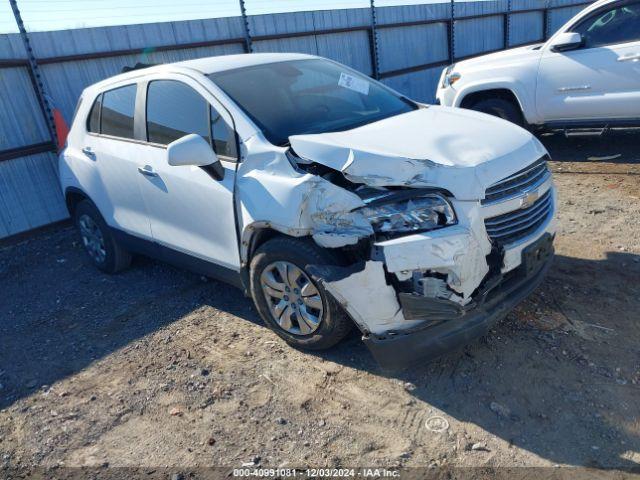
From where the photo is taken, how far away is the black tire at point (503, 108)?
7.21 metres

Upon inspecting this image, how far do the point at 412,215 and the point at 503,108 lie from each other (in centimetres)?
521

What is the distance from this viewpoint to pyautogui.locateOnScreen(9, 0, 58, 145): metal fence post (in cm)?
627

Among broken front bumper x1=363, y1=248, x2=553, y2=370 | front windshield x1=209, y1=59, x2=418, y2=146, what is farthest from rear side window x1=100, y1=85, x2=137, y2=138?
broken front bumper x1=363, y1=248, x2=553, y2=370

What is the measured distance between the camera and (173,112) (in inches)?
152

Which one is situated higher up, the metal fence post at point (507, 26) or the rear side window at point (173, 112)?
the rear side window at point (173, 112)

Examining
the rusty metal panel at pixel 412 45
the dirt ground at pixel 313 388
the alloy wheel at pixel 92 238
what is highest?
the rusty metal panel at pixel 412 45

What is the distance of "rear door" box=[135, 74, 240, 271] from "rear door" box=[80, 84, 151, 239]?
18cm

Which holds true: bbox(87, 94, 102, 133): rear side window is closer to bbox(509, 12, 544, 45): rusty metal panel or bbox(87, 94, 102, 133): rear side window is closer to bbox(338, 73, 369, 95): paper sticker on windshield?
bbox(338, 73, 369, 95): paper sticker on windshield

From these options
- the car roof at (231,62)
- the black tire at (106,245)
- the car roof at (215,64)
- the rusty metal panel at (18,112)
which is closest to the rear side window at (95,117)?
the car roof at (215,64)

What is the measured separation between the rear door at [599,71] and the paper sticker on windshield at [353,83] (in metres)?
3.55

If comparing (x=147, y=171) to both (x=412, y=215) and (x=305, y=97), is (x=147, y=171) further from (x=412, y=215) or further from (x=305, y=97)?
(x=412, y=215)

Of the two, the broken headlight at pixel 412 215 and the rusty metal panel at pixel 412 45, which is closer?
the broken headlight at pixel 412 215

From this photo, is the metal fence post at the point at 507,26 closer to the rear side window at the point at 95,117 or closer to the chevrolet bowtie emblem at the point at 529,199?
the rear side window at the point at 95,117

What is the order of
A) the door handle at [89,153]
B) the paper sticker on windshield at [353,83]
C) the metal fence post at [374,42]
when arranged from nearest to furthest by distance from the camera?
the paper sticker on windshield at [353,83] → the door handle at [89,153] → the metal fence post at [374,42]
